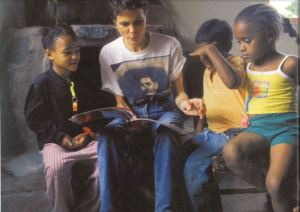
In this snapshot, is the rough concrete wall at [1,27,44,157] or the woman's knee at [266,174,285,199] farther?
the rough concrete wall at [1,27,44,157]

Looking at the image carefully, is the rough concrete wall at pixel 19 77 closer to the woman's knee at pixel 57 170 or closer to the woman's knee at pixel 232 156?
the woman's knee at pixel 57 170

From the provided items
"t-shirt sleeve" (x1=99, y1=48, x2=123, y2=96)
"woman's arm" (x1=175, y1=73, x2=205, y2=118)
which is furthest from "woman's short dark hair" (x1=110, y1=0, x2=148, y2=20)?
"woman's arm" (x1=175, y1=73, x2=205, y2=118)

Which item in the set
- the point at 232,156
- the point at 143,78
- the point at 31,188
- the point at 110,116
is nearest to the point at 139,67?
the point at 143,78

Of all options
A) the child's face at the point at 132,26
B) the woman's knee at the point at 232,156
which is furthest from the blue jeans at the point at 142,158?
the child's face at the point at 132,26

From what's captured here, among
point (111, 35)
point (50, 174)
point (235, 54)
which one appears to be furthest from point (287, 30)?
point (50, 174)

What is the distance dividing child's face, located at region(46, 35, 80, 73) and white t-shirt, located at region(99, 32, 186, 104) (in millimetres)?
75

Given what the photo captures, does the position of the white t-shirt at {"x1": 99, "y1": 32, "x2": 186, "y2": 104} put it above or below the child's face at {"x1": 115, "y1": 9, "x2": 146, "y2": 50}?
below

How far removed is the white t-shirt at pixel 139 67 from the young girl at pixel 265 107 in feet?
0.47

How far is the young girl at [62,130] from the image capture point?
4.43ft

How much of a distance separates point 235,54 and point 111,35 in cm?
36

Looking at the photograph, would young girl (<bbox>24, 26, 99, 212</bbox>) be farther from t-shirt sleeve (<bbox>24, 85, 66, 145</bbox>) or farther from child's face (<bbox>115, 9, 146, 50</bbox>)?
child's face (<bbox>115, 9, 146, 50</bbox>)

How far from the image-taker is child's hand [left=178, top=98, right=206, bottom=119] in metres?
1.35

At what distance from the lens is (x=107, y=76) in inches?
54.0

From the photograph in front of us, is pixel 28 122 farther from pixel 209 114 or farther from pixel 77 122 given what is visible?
pixel 209 114
